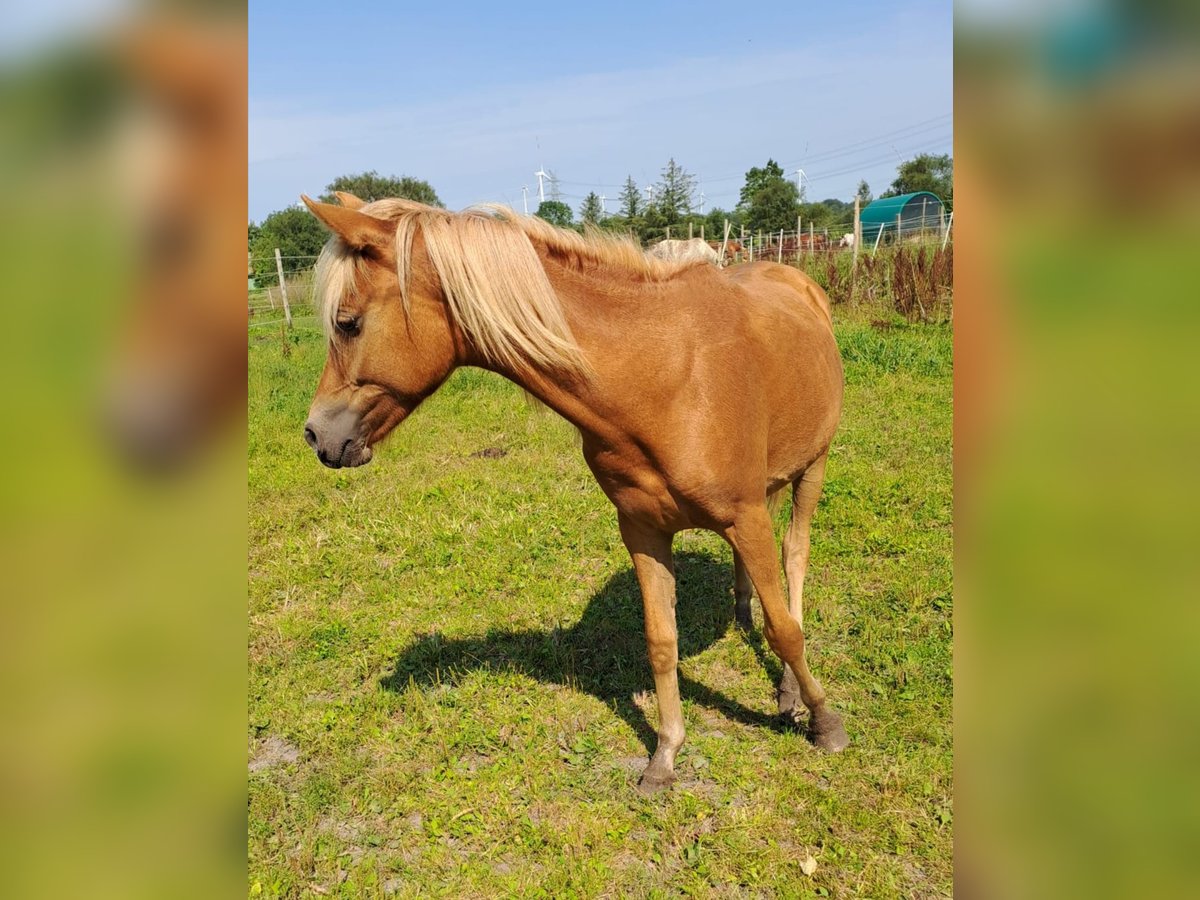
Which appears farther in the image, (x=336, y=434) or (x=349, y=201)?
(x=349, y=201)

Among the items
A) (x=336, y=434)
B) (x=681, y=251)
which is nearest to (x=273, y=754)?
(x=336, y=434)

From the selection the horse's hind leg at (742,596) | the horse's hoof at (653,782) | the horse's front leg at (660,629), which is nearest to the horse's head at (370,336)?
the horse's front leg at (660,629)

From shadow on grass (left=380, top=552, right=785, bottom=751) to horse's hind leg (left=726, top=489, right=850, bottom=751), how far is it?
1.07 feet

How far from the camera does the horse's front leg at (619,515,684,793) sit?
3215 mm

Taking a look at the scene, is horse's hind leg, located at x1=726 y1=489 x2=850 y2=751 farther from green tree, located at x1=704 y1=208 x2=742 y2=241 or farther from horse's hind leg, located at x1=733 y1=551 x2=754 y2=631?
green tree, located at x1=704 y1=208 x2=742 y2=241

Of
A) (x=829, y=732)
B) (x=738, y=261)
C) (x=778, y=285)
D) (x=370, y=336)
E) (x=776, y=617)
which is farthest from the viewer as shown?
(x=738, y=261)

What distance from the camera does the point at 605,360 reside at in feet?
8.56

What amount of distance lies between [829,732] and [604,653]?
135 cm

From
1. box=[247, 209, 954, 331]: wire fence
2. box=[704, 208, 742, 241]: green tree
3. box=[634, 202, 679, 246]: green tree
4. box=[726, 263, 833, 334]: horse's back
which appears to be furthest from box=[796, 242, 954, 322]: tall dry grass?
box=[704, 208, 742, 241]: green tree

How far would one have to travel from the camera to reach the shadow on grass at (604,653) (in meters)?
3.82

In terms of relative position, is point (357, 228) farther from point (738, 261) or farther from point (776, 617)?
point (738, 261)

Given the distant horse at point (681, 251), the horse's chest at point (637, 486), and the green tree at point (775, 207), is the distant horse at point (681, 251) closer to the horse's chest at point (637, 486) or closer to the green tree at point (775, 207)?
the horse's chest at point (637, 486)
